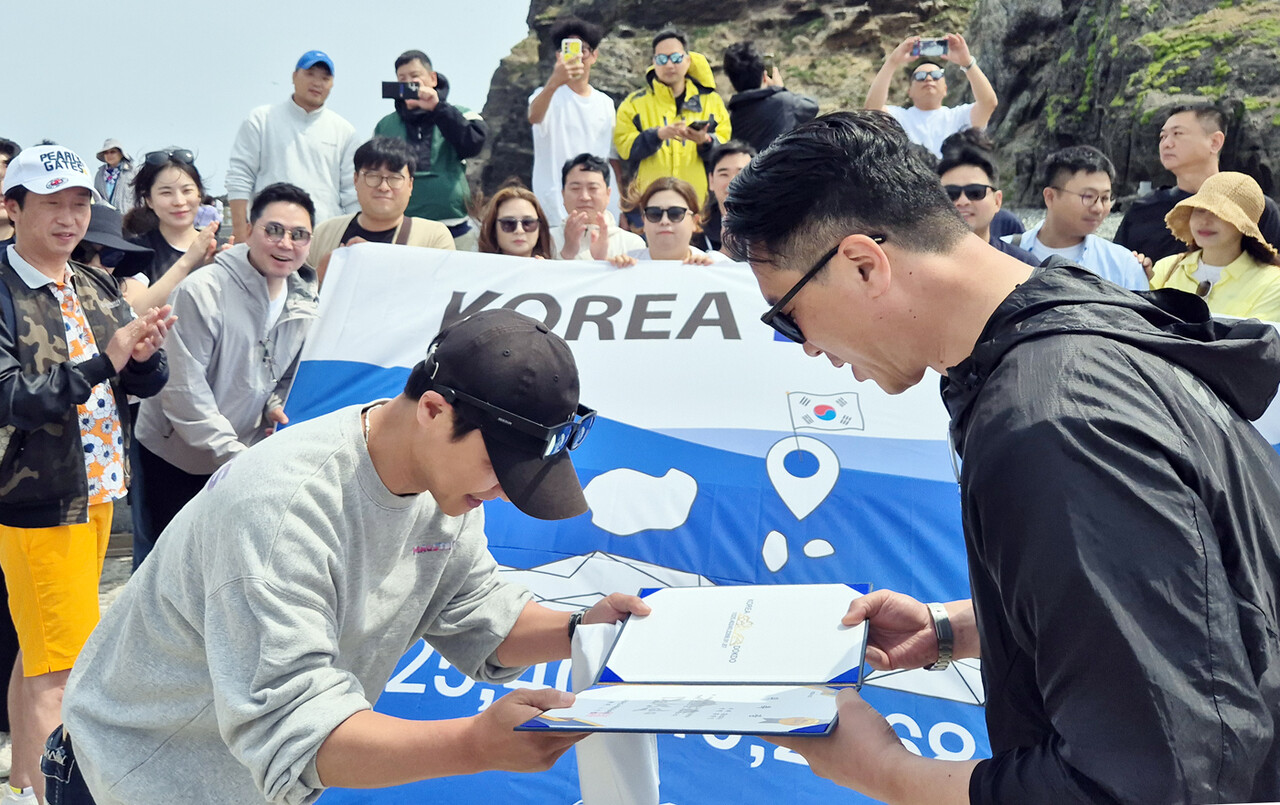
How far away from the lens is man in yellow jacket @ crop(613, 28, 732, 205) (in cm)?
659

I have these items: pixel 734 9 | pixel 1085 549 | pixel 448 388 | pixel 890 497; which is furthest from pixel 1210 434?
pixel 734 9

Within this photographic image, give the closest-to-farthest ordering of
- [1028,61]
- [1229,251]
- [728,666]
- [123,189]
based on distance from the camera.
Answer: [728,666] → [1229,251] → [123,189] → [1028,61]

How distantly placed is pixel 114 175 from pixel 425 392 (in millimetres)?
7814

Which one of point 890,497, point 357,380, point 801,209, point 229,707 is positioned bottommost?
point 890,497

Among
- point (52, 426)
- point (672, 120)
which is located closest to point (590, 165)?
point (672, 120)

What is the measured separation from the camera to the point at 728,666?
6.57 feet

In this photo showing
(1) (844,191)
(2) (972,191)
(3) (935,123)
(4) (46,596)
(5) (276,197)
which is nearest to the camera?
(1) (844,191)

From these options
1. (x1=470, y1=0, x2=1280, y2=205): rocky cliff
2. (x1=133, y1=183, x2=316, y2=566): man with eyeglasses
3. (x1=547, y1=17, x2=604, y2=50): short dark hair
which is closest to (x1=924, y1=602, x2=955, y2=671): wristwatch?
(x1=133, y1=183, x2=316, y2=566): man with eyeglasses

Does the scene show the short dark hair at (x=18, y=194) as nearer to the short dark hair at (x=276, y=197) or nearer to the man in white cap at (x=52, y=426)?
the man in white cap at (x=52, y=426)

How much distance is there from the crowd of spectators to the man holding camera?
0.5 inches

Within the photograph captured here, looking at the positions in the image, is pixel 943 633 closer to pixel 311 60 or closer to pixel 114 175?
pixel 311 60

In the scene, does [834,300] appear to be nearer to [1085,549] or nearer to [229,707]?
[1085,549]

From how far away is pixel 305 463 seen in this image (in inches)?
78.6

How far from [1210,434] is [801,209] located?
1.99 feet
